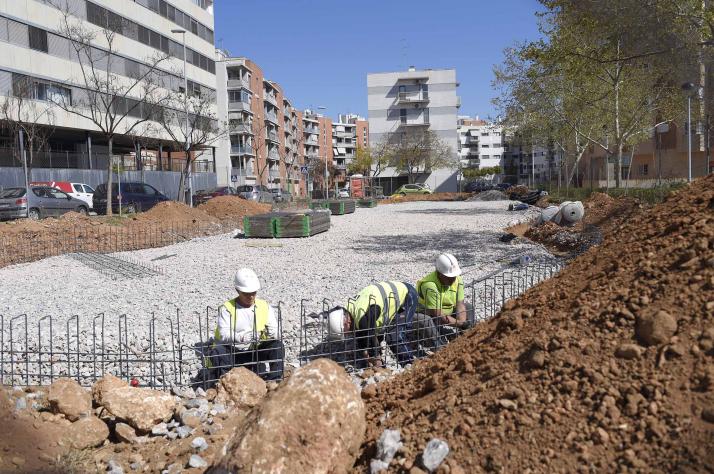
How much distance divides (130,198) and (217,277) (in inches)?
698

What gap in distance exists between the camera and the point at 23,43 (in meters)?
29.6

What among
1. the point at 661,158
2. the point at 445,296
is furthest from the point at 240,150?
the point at 445,296

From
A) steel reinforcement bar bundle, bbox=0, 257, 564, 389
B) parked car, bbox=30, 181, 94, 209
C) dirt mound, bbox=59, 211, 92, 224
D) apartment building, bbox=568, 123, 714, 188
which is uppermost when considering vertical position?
apartment building, bbox=568, 123, 714, 188

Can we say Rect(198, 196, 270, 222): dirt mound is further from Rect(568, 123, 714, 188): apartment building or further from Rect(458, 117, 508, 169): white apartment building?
Rect(458, 117, 508, 169): white apartment building

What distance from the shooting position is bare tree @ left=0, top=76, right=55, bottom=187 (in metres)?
27.6

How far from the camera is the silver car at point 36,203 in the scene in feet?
66.4

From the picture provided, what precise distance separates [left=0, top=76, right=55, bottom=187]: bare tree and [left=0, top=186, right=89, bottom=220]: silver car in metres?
5.54

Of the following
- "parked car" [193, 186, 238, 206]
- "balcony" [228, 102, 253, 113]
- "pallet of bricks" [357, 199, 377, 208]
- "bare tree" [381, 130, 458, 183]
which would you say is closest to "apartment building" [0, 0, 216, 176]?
"parked car" [193, 186, 238, 206]

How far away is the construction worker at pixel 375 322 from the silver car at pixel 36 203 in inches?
725

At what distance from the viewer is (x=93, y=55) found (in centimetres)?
3412

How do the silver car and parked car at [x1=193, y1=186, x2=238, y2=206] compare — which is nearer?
the silver car

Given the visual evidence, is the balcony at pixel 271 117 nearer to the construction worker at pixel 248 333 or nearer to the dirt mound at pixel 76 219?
the dirt mound at pixel 76 219

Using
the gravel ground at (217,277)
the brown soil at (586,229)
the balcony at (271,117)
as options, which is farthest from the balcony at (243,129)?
the brown soil at (586,229)

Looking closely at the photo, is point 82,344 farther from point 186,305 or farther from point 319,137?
point 319,137
